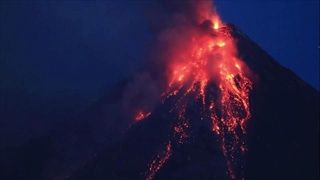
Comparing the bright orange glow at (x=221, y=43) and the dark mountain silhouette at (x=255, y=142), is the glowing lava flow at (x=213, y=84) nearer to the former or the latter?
the bright orange glow at (x=221, y=43)

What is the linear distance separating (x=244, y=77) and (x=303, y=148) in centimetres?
499

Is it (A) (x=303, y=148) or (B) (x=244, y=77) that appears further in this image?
(B) (x=244, y=77)

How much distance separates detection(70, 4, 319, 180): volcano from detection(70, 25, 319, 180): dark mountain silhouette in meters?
0.04

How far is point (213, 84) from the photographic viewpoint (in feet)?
90.0

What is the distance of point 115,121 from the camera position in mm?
28109

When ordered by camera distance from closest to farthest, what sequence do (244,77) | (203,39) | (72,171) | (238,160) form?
(238,160), (72,171), (244,77), (203,39)

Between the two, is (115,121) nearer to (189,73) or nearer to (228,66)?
(189,73)

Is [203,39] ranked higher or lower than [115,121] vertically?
higher

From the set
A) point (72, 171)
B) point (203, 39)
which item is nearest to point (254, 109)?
point (203, 39)

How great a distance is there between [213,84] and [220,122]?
336 centimetres

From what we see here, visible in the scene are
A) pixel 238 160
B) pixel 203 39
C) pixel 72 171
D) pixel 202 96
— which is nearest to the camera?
pixel 238 160

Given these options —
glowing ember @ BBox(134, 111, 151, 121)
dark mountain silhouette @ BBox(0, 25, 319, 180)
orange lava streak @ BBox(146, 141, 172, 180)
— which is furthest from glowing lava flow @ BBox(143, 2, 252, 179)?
glowing ember @ BBox(134, 111, 151, 121)

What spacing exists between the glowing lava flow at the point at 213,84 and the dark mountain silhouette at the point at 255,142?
0.35 meters

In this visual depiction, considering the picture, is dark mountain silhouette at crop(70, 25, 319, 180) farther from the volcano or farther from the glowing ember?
the glowing ember
